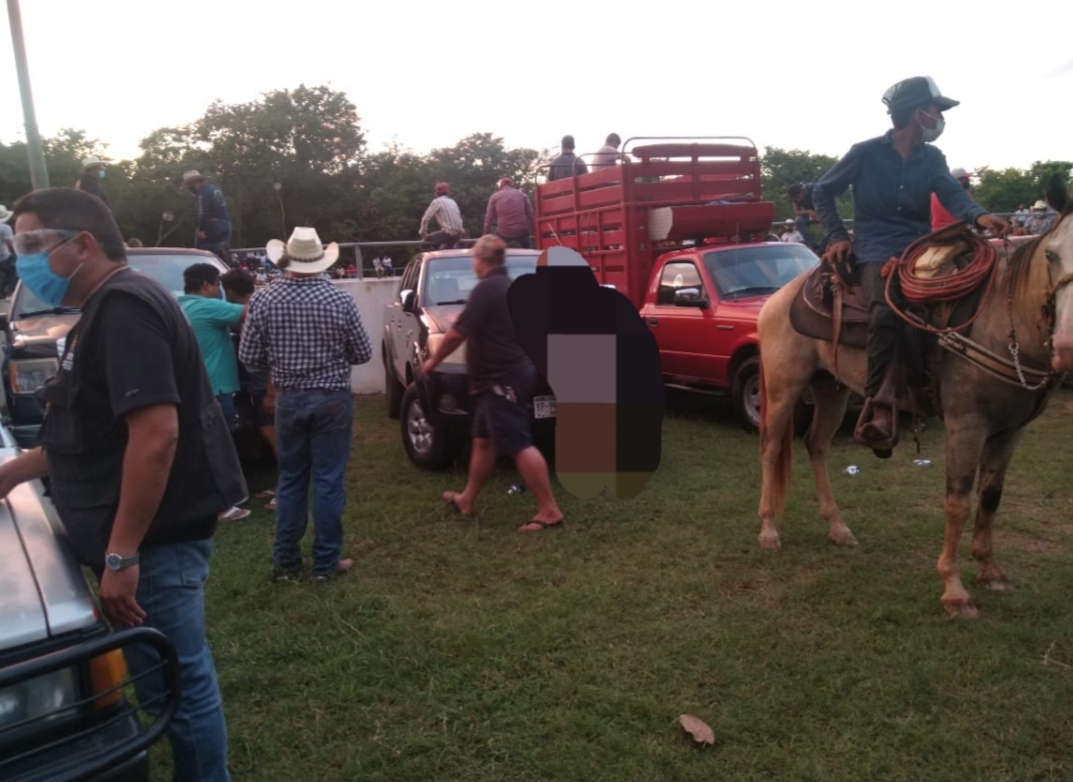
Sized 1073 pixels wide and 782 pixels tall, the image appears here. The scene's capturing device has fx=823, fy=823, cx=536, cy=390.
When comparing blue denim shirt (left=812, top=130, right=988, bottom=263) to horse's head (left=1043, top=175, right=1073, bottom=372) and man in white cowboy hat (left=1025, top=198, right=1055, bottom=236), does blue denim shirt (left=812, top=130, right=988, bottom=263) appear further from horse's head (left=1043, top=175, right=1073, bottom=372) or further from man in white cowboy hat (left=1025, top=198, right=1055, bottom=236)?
horse's head (left=1043, top=175, right=1073, bottom=372)

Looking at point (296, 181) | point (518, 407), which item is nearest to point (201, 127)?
point (296, 181)

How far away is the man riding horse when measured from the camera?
4.45 m

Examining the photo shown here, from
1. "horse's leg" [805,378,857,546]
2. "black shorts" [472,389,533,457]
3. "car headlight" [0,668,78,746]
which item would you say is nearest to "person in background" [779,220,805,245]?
"horse's leg" [805,378,857,546]

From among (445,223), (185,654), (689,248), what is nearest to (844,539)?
(185,654)

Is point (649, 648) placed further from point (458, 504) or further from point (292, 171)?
point (292, 171)

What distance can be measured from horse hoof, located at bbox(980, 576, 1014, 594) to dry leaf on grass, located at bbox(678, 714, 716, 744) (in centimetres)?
217

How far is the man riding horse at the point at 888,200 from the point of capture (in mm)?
4453

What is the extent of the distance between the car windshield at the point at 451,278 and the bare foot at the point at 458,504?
7.06ft

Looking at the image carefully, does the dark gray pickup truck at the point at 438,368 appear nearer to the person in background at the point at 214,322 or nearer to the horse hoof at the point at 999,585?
the person in background at the point at 214,322

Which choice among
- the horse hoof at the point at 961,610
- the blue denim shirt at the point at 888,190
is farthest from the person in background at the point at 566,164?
the horse hoof at the point at 961,610

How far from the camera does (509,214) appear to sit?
36.4 feet

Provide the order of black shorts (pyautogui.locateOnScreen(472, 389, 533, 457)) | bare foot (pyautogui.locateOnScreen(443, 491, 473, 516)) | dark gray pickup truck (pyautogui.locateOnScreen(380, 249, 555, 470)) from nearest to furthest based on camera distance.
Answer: black shorts (pyautogui.locateOnScreen(472, 389, 533, 457)) → bare foot (pyautogui.locateOnScreen(443, 491, 473, 516)) → dark gray pickup truck (pyautogui.locateOnScreen(380, 249, 555, 470))

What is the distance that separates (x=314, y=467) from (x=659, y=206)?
632cm

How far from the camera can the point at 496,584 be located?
15.7 feet
